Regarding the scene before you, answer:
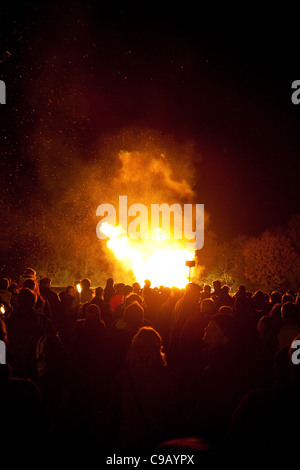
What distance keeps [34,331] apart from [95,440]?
1.59 m

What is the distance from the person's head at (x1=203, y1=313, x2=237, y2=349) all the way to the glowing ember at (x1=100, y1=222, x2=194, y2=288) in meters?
25.0

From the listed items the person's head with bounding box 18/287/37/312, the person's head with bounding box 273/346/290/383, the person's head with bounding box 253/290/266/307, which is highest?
the person's head with bounding box 253/290/266/307

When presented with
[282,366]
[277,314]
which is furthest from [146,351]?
[277,314]

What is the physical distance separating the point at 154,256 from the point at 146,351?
104 ft

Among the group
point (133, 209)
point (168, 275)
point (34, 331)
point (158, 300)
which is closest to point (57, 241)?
point (133, 209)

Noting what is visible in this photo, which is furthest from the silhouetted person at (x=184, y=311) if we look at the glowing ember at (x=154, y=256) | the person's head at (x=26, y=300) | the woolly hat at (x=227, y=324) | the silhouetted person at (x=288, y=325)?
the glowing ember at (x=154, y=256)

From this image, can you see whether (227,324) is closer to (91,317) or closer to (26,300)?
(91,317)

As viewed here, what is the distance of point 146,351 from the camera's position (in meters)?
3.46

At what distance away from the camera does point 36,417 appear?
8.76 ft

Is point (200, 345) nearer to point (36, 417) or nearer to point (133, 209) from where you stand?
point (36, 417)

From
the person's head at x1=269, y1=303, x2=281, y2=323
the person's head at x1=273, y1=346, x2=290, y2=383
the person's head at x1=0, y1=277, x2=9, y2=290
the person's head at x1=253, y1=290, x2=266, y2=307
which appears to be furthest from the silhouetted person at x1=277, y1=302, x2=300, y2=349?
the person's head at x1=0, y1=277, x2=9, y2=290

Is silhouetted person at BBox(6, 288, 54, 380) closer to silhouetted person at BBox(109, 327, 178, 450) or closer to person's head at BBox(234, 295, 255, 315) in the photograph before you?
silhouetted person at BBox(109, 327, 178, 450)

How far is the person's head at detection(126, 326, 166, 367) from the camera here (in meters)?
3.42

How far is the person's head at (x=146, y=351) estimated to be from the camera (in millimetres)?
3418
